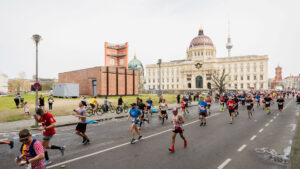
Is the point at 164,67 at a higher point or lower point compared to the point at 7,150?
higher

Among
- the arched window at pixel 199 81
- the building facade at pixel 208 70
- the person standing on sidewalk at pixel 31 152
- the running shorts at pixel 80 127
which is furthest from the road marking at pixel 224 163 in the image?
the arched window at pixel 199 81

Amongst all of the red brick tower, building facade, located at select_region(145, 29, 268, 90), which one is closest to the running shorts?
the red brick tower

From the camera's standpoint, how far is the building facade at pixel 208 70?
285 ft

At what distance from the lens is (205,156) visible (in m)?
6.51

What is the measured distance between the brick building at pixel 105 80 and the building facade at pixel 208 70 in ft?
153

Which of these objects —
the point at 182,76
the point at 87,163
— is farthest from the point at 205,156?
the point at 182,76

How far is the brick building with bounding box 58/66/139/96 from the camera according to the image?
38.3 metres

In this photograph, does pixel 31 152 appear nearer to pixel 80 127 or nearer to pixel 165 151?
pixel 80 127

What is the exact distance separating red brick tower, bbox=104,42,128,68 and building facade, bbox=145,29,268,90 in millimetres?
42135

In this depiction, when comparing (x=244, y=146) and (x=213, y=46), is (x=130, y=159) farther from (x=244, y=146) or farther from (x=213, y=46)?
(x=213, y=46)

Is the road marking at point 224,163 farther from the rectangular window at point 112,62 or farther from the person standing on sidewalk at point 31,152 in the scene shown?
the rectangular window at point 112,62

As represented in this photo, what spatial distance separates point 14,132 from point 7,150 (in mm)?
3892

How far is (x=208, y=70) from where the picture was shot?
280 ft

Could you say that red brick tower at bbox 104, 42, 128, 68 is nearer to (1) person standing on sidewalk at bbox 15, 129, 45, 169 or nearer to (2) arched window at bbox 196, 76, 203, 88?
(1) person standing on sidewalk at bbox 15, 129, 45, 169
